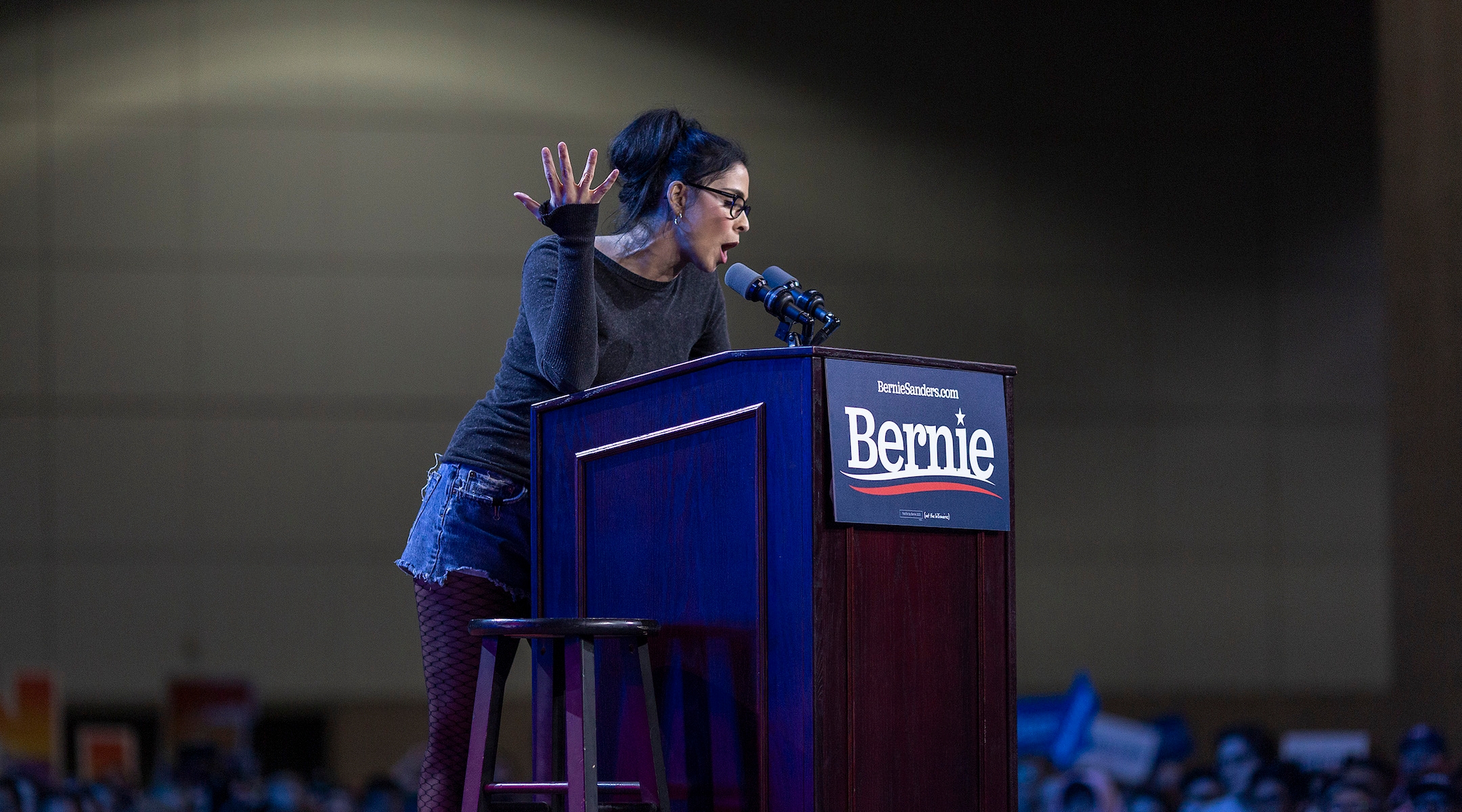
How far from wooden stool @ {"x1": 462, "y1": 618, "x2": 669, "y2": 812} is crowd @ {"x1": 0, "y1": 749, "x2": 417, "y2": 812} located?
550 centimetres

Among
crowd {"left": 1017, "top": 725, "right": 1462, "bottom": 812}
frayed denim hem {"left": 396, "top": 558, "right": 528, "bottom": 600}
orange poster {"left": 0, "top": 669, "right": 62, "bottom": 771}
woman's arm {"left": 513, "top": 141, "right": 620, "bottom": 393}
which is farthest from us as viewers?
orange poster {"left": 0, "top": 669, "right": 62, "bottom": 771}

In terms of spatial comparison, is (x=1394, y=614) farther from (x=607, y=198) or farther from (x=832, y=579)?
(x=832, y=579)

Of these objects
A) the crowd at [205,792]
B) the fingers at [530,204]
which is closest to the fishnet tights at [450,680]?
the fingers at [530,204]

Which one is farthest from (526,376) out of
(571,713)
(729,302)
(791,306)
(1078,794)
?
(729,302)

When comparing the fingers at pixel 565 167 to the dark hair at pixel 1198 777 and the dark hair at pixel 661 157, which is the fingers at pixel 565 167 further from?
the dark hair at pixel 1198 777

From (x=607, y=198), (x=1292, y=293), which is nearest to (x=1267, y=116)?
(x=1292, y=293)

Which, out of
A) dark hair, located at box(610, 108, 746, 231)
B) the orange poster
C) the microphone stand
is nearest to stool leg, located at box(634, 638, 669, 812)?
the microphone stand

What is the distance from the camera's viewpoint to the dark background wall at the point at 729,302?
9820mm

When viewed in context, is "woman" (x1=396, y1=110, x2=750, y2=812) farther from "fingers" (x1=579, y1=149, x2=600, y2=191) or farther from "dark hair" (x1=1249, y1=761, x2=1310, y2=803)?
"dark hair" (x1=1249, y1=761, x2=1310, y2=803)

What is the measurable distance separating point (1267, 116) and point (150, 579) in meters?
8.21

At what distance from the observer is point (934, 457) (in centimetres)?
202

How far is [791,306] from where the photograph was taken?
2.23 metres

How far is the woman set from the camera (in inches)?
94.8

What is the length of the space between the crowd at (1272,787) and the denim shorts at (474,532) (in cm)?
367
